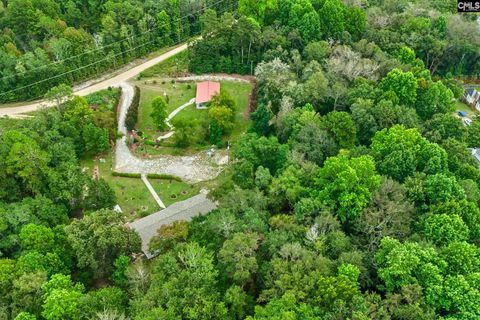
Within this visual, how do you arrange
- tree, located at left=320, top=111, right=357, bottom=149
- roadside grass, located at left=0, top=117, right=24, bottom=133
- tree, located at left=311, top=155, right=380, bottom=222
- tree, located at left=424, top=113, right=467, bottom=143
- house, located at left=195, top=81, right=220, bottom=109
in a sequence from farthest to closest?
house, located at left=195, top=81, right=220, bottom=109, roadside grass, located at left=0, top=117, right=24, bottom=133, tree, located at left=424, top=113, right=467, bottom=143, tree, located at left=320, top=111, right=357, bottom=149, tree, located at left=311, top=155, right=380, bottom=222

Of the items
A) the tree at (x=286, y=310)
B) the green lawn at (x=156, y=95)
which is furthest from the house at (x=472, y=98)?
the tree at (x=286, y=310)

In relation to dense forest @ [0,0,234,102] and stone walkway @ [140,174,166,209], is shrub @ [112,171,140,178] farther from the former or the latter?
dense forest @ [0,0,234,102]

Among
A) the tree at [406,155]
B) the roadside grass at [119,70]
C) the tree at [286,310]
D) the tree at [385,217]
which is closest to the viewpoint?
the tree at [286,310]

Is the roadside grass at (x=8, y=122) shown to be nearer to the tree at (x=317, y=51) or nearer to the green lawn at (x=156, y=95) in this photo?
the green lawn at (x=156, y=95)

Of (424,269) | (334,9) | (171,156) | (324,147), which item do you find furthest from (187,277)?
(334,9)

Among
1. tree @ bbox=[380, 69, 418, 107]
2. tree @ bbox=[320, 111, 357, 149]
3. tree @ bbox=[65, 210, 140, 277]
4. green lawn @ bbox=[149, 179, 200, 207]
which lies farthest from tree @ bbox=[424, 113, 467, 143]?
tree @ bbox=[65, 210, 140, 277]

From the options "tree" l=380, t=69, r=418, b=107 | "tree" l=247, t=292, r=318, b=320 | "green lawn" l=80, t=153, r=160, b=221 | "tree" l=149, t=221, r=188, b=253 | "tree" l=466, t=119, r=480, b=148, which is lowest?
"green lawn" l=80, t=153, r=160, b=221
